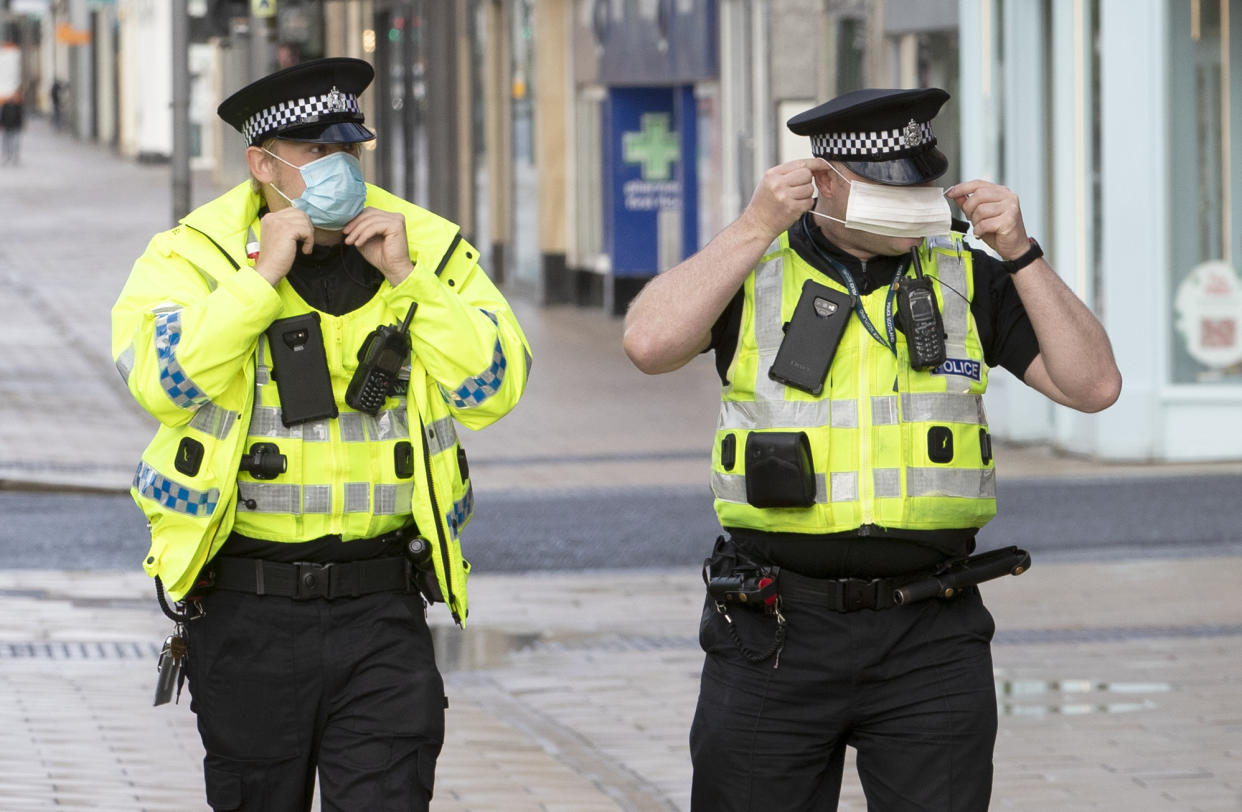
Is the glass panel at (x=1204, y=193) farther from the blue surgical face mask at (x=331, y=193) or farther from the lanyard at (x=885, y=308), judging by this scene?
the blue surgical face mask at (x=331, y=193)

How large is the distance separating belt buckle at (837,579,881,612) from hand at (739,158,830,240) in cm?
64

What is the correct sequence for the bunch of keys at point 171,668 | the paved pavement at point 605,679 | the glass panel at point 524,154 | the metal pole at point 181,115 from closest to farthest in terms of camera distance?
1. the bunch of keys at point 171,668
2. the paved pavement at point 605,679
3. the metal pole at point 181,115
4. the glass panel at point 524,154

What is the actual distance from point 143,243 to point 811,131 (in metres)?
26.3

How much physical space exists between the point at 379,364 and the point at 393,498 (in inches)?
10.4

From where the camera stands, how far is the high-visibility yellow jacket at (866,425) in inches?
165

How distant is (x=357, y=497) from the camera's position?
433 centimetres

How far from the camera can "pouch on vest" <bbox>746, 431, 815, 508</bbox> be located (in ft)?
13.5

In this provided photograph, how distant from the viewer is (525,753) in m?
6.78

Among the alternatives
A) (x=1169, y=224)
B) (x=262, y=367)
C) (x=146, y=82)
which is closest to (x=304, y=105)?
(x=262, y=367)

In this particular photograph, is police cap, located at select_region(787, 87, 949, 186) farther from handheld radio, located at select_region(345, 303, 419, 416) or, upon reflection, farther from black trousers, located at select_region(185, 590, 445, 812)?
black trousers, located at select_region(185, 590, 445, 812)

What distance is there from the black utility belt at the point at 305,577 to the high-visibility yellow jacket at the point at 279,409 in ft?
0.20

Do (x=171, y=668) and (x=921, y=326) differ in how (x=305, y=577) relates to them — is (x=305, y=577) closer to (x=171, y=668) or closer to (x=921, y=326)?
(x=171, y=668)

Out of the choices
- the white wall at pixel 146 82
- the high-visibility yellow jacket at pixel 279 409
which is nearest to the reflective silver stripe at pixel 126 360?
the high-visibility yellow jacket at pixel 279 409

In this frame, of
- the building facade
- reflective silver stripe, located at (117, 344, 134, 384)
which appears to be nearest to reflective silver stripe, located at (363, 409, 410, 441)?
reflective silver stripe, located at (117, 344, 134, 384)
